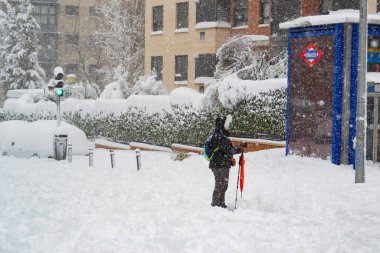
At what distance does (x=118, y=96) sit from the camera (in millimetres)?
32688

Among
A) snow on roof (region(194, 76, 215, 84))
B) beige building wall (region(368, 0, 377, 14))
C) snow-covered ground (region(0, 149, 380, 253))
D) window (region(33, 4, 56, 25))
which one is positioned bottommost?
snow-covered ground (region(0, 149, 380, 253))

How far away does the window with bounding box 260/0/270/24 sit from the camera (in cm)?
3285

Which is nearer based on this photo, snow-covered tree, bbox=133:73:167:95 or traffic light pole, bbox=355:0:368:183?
traffic light pole, bbox=355:0:368:183

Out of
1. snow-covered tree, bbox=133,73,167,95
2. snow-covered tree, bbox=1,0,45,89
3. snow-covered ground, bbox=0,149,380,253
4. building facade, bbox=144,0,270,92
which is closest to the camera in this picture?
snow-covered ground, bbox=0,149,380,253

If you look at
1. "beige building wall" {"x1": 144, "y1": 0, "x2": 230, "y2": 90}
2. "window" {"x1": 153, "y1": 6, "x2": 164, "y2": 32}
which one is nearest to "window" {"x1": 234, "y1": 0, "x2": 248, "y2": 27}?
"beige building wall" {"x1": 144, "y1": 0, "x2": 230, "y2": 90}

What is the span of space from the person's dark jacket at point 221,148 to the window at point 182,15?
26.8 metres

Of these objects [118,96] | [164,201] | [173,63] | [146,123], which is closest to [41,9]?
[173,63]

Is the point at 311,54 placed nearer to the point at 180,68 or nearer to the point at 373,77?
the point at 373,77

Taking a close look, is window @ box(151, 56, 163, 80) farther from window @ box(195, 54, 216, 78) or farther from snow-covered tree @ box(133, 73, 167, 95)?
snow-covered tree @ box(133, 73, 167, 95)

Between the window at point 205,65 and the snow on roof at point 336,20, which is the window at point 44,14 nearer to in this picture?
the window at point 205,65

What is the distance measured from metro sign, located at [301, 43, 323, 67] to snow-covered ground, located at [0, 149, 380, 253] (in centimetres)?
252

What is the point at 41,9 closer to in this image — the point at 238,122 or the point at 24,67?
the point at 24,67

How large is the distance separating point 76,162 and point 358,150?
11131 millimetres

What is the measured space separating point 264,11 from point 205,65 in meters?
4.74
